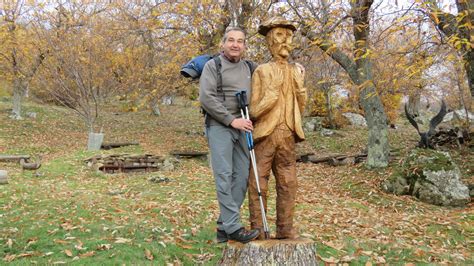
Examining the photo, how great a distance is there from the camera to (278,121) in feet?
13.9

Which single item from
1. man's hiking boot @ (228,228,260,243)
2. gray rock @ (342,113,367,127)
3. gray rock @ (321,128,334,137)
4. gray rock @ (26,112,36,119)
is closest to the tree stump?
man's hiking boot @ (228,228,260,243)

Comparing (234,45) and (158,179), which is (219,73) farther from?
(158,179)

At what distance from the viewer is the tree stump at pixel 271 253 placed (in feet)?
12.8

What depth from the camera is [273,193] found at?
943cm

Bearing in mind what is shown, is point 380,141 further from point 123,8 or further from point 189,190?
point 123,8

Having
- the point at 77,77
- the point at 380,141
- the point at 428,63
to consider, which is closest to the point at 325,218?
the point at 428,63

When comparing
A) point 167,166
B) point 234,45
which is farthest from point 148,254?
point 167,166

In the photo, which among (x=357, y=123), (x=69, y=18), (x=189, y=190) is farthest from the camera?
(x=357, y=123)

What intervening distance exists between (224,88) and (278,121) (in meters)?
0.69

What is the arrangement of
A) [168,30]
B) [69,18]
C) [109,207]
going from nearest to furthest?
[109,207] < [168,30] < [69,18]

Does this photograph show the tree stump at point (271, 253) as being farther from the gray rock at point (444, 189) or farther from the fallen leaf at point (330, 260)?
the gray rock at point (444, 189)

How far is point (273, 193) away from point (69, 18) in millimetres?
12723

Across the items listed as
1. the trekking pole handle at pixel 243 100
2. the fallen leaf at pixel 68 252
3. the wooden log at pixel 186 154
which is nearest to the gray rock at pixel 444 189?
the trekking pole handle at pixel 243 100

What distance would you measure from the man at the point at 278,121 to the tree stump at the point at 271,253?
0.87 feet
